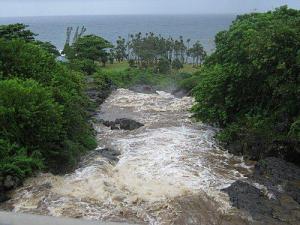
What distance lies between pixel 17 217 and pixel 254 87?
20499 millimetres

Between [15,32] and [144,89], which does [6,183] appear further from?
[144,89]

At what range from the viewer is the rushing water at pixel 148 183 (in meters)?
13.2

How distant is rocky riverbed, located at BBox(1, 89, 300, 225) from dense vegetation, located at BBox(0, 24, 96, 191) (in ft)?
2.44

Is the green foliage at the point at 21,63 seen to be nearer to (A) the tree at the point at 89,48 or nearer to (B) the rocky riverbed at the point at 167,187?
(B) the rocky riverbed at the point at 167,187

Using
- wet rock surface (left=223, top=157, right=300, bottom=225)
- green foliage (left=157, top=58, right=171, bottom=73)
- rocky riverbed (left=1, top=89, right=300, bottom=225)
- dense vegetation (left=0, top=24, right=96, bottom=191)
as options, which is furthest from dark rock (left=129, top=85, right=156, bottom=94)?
wet rock surface (left=223, top=157, right=300, bottom=225)

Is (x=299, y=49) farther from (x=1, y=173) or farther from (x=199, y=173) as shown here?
(x=1, y=173)

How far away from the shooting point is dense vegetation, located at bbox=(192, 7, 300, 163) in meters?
19.0

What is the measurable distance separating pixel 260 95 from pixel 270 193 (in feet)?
25.3

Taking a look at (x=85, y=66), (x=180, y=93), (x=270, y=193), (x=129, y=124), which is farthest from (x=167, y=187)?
(x=85, y=66)

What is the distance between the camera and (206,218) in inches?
510

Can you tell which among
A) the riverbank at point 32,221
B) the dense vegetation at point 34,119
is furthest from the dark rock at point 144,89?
the riverbank at point 32,221

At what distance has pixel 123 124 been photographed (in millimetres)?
25734

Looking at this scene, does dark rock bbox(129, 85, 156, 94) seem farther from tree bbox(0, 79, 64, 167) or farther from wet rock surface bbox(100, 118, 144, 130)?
tree bbox(0, 79, 64, 167)

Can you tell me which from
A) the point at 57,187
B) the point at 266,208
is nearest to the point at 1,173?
the point at 57,187
